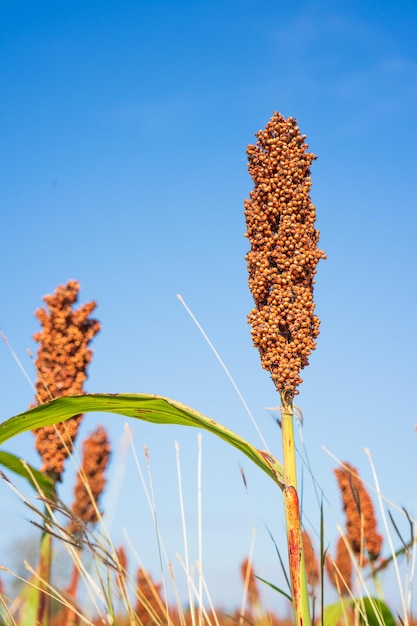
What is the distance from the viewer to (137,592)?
3.10 meters

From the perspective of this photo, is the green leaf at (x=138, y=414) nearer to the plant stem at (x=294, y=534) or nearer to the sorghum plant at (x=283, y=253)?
the plant stem at (x=294, y=534)

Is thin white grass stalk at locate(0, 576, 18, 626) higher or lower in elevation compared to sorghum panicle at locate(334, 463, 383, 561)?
higher

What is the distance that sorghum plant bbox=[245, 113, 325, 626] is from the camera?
2.86 metres

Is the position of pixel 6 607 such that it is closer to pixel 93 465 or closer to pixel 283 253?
pixel 283 253

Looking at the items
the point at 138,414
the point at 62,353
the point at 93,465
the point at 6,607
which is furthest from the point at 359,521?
the point at 138,414

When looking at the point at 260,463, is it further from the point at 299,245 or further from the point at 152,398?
the point at 299,245

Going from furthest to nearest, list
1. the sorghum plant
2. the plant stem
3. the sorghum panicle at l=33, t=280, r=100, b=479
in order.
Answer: the sorghum panicle at l=33, t=280, r=100, b=479
the sorghum plant
the plant stem

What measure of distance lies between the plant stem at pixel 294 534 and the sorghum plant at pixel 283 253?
0.11 metres

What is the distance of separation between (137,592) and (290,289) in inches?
62.1

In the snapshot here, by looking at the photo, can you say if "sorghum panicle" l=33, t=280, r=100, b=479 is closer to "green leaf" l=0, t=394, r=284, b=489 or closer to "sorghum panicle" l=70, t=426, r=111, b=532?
"green leaf" l=0, t=394, r=284, b=489

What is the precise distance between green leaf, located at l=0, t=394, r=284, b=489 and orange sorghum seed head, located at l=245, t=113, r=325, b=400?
0.35 metres

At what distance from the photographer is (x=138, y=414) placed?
9.05ft

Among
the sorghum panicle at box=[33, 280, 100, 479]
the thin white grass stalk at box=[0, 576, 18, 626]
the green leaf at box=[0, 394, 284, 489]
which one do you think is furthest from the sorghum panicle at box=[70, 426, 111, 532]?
the green leaf at box=[0, 394, 284, 489]

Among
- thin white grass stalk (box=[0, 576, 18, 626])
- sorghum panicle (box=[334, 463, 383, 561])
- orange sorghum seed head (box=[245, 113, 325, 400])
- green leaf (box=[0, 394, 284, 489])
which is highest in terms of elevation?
orange sorghum seed head (box=[245, 113, 325, 400])
